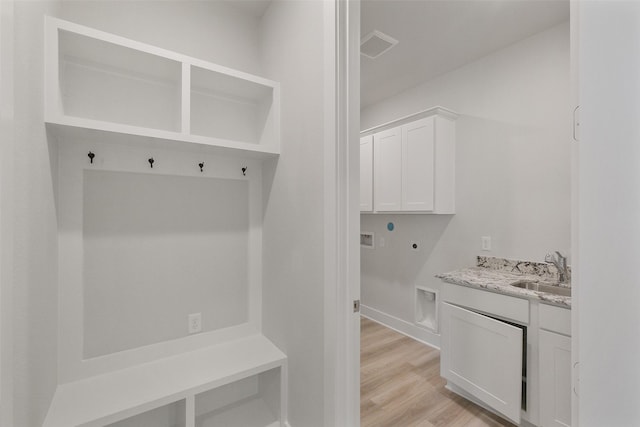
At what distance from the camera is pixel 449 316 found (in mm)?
2145

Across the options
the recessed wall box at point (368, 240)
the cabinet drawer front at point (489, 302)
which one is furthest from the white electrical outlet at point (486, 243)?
the recessed wall box at point (368, 240)

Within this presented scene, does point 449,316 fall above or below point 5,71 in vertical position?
below

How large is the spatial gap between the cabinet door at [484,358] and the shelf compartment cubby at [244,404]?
1298 mm

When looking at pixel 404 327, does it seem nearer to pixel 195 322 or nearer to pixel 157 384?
pixel 195 322

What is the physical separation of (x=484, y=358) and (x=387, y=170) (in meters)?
1.88

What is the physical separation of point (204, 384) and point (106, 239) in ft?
3.06

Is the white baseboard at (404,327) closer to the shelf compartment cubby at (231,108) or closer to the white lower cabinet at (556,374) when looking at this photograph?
the white lower cabinet at (556,374)

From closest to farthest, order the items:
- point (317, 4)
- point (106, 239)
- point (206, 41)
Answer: point (317, 4) → point (106, 239) → point (206, 41)

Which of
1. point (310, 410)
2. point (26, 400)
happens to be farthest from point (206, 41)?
point (310, 410)

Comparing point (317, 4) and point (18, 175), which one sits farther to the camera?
point (317, 4)

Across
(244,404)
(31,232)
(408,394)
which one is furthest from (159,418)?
(408,394)

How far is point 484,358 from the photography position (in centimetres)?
192

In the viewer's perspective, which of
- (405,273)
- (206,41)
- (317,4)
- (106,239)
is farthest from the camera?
(405,273)

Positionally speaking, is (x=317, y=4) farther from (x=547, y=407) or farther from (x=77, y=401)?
(x=547, y=407)
